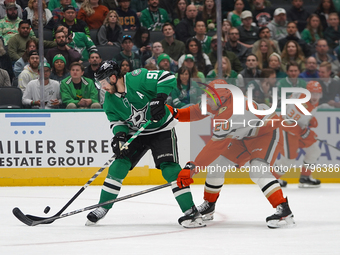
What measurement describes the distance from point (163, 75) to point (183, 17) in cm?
401

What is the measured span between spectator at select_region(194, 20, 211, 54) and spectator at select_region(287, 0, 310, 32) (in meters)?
1.71

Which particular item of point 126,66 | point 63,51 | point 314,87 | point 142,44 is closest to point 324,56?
point 314,87

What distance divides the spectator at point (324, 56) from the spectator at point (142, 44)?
7.51 ft

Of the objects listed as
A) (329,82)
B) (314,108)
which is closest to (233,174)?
(314,108)

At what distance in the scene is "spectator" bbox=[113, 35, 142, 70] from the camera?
21.9 ft

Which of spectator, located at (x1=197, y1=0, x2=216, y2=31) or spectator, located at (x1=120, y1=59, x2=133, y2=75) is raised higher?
spectator, located at (x1=197, y1=0, x2=216, y2=31)

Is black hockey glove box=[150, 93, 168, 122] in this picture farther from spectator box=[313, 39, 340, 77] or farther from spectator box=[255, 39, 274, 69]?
spectator box=[313, 39, 340, 77]

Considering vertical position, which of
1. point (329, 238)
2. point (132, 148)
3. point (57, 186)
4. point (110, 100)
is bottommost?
point (57, 186)

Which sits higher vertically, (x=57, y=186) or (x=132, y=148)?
(x=132, y=148)

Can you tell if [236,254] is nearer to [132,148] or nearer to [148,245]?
[148,245]

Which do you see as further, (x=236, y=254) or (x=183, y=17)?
(x=183, y=17)

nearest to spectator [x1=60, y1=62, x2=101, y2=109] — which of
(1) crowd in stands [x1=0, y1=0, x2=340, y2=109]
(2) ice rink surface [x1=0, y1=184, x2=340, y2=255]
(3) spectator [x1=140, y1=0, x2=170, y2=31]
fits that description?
(1) crowd in stands [x1=0, y1=0, x2=340, y2=109]

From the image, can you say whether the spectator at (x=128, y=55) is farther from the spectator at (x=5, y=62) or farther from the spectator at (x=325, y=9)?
the spectator at (x=325, y=9)

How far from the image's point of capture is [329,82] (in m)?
6.73
